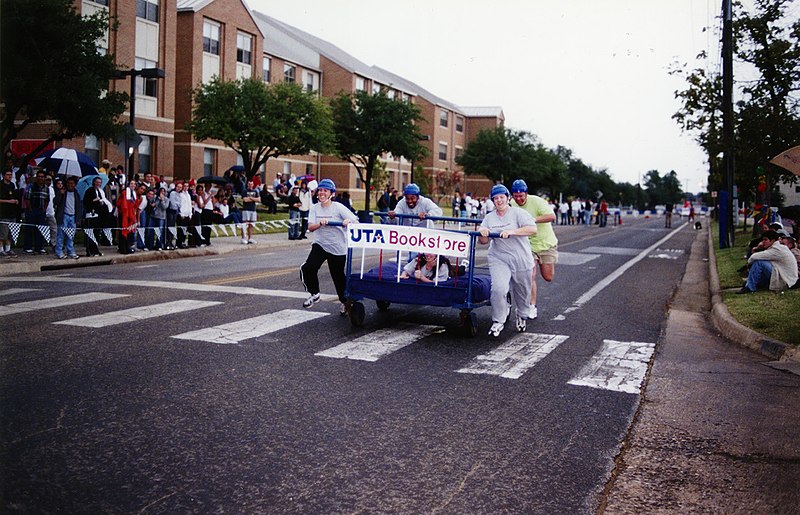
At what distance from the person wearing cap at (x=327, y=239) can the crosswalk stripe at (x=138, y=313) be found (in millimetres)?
1561

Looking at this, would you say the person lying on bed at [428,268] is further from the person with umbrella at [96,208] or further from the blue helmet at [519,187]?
the person with umbrella at [96,208]

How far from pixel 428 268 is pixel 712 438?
527 centimetres

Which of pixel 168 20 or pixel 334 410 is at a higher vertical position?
pixel 168 20

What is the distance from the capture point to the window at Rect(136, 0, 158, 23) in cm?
4256

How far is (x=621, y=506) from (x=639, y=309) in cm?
928

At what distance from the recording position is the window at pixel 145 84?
4297 cm

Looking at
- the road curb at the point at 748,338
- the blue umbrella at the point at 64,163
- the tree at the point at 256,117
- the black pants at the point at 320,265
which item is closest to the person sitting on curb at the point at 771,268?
the road curb at the point at 748,338

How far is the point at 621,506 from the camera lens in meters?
4.52

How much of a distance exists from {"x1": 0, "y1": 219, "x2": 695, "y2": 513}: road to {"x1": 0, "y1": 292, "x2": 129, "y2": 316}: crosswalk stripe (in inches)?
2.2

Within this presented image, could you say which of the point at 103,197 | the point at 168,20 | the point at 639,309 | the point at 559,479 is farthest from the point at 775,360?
the point at 168,20

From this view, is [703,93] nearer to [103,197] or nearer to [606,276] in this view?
[606,276]

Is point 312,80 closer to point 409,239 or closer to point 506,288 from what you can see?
point 409,239

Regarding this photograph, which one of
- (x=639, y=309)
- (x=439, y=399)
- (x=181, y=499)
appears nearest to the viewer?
(x=181, y=499)

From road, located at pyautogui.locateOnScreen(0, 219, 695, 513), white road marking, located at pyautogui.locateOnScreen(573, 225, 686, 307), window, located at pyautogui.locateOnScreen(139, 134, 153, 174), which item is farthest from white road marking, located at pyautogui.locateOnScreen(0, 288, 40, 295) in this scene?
window, located at pyautogui.locateOnScreen(139, 134, 153, 174)
